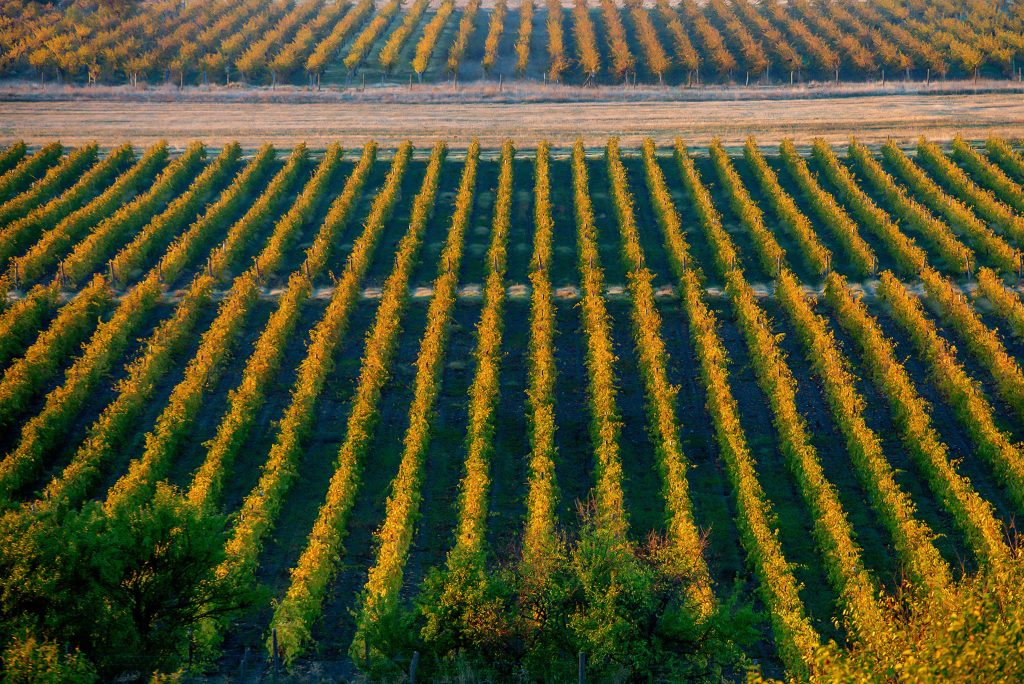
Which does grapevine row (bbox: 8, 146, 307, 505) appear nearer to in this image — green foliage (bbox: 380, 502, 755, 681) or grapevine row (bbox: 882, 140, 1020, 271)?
green foliage (bbox: 380, 502, 755, 681)

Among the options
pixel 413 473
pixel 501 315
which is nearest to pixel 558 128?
pixel 501 315

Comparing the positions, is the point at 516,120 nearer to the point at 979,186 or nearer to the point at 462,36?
the point at 462,36

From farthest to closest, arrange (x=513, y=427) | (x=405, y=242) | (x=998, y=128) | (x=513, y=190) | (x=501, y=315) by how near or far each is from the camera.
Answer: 1. (x=998, y=128)
2. (x=513, y=190)
3. (x=405, y=242)
4. (x=501, y=315)
5. (x=513, y=427)

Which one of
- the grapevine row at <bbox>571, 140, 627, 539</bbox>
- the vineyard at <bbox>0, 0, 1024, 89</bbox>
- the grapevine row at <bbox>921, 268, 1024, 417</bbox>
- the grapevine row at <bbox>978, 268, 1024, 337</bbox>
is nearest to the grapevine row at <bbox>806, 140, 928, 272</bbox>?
the grapevine row at <bbox>921, 268, 1024, 417</bbox>

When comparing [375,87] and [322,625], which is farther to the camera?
[375,87]

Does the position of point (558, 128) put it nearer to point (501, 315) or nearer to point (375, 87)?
point (375, 87)

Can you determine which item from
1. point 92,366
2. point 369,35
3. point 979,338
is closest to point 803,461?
→ point 979,338
